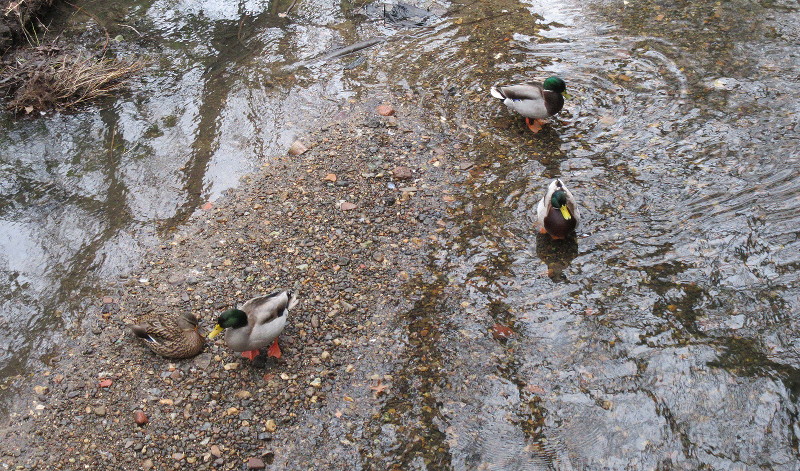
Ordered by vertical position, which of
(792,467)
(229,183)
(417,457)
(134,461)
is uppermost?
(229,183)

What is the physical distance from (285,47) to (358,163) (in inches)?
112

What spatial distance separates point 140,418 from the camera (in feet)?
12.9

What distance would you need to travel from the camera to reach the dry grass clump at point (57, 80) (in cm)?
706

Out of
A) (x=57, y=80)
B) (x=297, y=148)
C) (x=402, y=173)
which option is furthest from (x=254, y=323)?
(x=57, y=80)

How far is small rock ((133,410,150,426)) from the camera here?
391 centimetres

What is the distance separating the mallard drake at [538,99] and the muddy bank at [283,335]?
855mm

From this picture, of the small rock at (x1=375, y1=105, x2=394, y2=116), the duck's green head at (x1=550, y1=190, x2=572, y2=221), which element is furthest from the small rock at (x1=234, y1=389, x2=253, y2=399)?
the small rock at (x1=375, y1=105, x2=394, y2=116)

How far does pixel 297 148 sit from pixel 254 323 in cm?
266

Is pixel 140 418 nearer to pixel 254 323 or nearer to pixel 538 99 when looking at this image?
pixel 254 323

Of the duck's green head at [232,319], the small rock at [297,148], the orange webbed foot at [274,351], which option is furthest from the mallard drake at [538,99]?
the duck's green head at [232,319]

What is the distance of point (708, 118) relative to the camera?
5980mm

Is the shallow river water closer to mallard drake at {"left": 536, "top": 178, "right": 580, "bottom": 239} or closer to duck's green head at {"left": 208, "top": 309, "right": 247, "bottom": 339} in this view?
mallard drake at {"left": 536, "top": 178, "right": 580, "bottom": 239}

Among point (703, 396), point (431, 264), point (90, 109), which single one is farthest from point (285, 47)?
point (703, 396)

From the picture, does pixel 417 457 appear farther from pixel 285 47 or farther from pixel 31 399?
pixel 285 47
